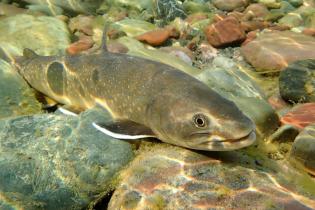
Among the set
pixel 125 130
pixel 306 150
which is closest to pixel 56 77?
pixel 125 130

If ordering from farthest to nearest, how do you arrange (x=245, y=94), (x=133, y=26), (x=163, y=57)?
(x=133, y=26) < (x=163, y=57) < (x=245, y=94)

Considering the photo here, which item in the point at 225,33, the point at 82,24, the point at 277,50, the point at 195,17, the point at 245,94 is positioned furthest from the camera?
the point at 195,17

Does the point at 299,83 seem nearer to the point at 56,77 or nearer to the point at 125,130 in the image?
the point at 125,130

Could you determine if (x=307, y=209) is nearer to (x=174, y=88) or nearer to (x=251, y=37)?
(x=174, y=88)

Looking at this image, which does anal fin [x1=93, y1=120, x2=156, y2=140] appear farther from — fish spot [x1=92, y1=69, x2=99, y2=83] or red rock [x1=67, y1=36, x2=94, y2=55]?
red rock [x1=67, y1=36, x2=94, y2=55]

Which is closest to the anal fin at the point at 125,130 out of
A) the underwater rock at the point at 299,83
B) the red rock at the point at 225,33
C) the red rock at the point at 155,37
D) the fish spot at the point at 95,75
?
the fish spot at the point at 95,75

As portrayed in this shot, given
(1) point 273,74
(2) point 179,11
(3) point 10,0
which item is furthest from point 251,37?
(3) point 10,0

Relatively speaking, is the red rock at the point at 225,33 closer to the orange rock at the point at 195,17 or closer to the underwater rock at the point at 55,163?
the orange rock at the point at 195,17
